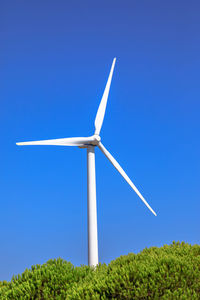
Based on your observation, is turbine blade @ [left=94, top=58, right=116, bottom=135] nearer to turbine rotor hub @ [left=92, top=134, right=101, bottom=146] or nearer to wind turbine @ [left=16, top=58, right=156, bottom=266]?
wind turbine @ [left=16, top=58, right=156, bottom=266]

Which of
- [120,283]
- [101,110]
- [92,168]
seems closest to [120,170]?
[92,168]

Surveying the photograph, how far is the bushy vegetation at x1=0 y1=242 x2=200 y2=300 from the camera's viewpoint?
15.4m

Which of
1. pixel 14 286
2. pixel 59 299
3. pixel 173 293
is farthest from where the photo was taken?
pixel 14 286

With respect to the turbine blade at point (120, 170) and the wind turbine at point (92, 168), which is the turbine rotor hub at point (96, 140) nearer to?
the wind turbine at point (92, 168)

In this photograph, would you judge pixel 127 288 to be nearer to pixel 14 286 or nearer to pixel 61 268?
pixel 61 268

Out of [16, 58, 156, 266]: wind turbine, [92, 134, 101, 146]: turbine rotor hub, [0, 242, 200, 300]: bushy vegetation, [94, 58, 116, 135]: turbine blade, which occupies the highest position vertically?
[94, 58, 116, 135]: turbine blade

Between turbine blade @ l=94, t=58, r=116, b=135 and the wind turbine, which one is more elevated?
turbine blade @ l=94, t=58, r=116, b=135

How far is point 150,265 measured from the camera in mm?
17375

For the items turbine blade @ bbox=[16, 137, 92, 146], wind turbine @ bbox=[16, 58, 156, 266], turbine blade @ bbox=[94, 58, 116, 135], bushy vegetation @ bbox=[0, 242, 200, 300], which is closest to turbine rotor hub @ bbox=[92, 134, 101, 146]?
wind turbine @ bbox=[16, 58, 156, 266]

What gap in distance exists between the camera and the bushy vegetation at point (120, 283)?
50.4ft

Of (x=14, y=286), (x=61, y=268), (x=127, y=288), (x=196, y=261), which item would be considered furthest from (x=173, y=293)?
(x=14, y=286)

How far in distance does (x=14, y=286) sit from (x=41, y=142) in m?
16.2

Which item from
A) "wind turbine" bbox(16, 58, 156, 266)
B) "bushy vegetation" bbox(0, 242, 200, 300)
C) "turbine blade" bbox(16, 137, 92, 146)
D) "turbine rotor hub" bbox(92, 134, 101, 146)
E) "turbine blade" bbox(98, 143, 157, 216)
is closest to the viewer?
"bushy vegetation" bbox(0, 242, 200, 300)

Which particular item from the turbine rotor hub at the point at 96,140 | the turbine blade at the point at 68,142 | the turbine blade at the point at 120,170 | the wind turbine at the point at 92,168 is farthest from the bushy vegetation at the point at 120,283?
the turbine rotor hub at the point at 96,140
